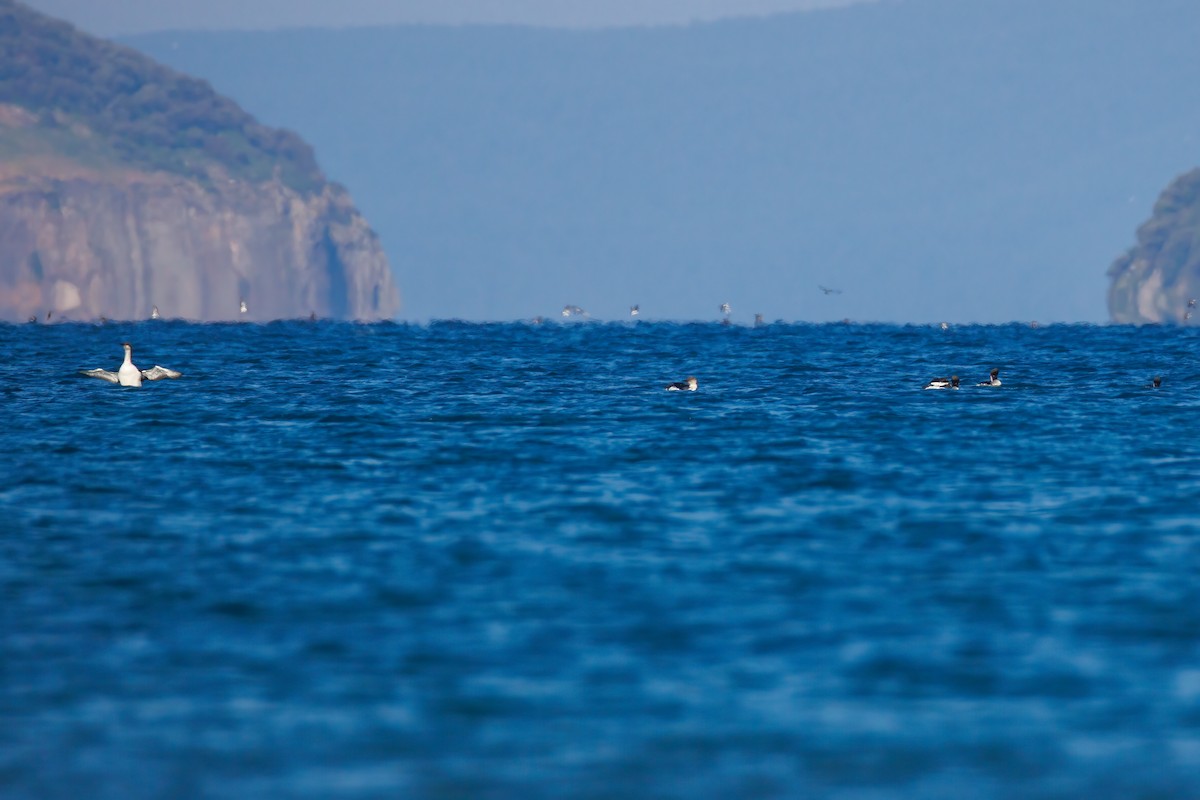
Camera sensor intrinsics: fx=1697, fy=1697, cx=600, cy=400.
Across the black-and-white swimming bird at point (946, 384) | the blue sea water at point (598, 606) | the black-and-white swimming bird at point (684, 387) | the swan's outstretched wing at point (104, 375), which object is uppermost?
the black-and-white swimming bird at point (946, 384)

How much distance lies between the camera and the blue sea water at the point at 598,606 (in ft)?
40.1

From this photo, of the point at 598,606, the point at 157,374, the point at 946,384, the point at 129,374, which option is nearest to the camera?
the point at 598,606

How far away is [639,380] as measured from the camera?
50625 millimetres

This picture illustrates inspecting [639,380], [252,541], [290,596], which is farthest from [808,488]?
[639,380]

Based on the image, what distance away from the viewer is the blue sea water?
12.2 meters

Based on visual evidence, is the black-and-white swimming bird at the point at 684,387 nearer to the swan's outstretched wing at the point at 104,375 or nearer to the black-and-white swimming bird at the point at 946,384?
the black-and-white swimming bird at the point at 946,384

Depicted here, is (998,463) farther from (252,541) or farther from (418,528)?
(252,541)

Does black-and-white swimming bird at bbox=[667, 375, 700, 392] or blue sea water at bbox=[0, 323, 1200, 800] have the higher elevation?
black-and-white swimming bird at bbox=[667, 375, 700, 392]

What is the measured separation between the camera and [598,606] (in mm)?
16938

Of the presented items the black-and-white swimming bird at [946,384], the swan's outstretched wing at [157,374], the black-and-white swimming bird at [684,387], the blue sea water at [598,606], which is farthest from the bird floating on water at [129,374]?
the black-and-white swimming bird at [946,384]

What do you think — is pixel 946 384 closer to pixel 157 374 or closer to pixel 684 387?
pixel 684 387

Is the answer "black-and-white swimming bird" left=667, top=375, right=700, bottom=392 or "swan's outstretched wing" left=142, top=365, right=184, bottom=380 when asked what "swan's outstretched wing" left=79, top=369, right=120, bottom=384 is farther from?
"black-and-white swimming bird" left=667, top=375, right=700, bottom=392

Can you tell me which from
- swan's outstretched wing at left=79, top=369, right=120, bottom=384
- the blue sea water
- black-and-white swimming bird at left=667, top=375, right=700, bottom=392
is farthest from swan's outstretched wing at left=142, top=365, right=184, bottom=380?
black-and-white swimming bird at left=667, top=375, right=700, bottom=392

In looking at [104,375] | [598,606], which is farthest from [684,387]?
[598,606]
